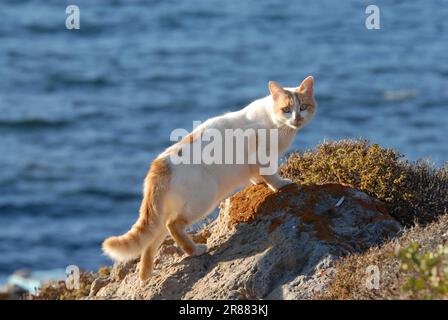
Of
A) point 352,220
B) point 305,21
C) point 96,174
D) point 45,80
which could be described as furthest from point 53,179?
point 352,220

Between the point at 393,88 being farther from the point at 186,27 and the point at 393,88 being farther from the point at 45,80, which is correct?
the point at 45,80

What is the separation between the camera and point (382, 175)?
841cm

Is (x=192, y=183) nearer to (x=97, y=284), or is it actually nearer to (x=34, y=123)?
(x=97, y=284)

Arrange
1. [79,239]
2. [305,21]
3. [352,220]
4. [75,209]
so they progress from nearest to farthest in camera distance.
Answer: [352,220], [79,239], [75,209], [305,21]

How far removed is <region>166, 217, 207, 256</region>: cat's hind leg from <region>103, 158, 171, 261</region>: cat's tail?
0.42ft

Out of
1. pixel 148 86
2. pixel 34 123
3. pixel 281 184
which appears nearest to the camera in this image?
pixel 281 184

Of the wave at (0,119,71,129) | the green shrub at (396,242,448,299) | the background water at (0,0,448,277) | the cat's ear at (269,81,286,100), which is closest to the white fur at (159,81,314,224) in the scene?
the cat's ear at (269,81,286,100)

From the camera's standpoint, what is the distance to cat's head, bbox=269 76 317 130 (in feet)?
26.1

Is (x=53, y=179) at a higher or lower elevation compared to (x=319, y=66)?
lower

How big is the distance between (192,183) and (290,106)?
110cm

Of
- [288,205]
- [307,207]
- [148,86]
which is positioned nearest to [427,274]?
[307,207]

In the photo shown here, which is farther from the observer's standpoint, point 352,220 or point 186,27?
point 186,27
